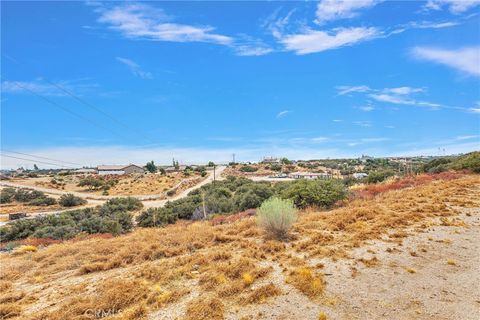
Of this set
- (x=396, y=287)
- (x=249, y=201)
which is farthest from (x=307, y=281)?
(x=249, y=201)

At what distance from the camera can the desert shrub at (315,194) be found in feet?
59.1

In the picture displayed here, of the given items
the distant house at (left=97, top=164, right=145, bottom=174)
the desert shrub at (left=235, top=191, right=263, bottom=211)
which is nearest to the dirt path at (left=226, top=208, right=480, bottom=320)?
the desert shrub at (left=235, top=191, right=263, bottom=211)

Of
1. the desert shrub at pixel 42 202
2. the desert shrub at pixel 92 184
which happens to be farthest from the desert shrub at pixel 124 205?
the desert shrub at pixel 92 184

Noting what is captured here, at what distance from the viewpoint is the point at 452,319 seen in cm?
527

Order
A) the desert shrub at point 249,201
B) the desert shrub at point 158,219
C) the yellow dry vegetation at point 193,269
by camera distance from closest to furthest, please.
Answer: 1. the yellow dry vegetation at point 193,269
2. the desert shrub at point 249,201
3. the desert shrub at point 158,219

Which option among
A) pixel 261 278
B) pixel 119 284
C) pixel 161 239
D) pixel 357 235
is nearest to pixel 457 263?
pixel 357 235

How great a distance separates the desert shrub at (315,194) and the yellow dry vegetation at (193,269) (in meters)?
4.16

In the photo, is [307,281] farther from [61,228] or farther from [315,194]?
[61,228]

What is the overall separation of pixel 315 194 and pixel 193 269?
11828mm

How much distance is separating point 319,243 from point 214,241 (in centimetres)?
381

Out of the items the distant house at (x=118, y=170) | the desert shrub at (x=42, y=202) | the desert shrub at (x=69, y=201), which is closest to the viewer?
the desert shrub at (x=69, y=201)
